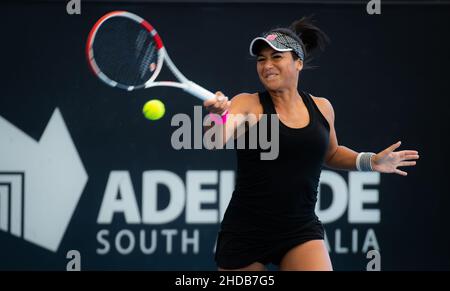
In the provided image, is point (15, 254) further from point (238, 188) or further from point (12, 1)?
point (238, 188)

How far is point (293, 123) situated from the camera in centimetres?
385

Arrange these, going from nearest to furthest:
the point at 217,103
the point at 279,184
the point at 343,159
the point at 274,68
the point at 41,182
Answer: the point at 217,103, the point at 279,184, the point at 274,68, the point at 343,159, the point at 41,182

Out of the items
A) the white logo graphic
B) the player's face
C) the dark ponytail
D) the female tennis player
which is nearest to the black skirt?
the female tennis player

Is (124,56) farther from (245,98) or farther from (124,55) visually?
(245,98)

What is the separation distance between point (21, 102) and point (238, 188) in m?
2.02

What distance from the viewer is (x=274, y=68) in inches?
153

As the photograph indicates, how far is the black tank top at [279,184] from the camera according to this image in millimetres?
3766

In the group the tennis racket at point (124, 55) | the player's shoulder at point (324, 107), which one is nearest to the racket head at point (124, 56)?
the tennis racket at point (124, 55)

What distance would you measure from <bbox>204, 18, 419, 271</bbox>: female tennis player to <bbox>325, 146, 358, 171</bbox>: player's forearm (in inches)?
11.7

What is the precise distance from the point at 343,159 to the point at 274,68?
2.06 feet

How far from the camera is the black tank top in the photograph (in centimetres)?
377

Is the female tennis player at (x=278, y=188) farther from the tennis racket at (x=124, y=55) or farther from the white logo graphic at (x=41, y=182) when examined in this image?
the white logo graphic at (x=41, y=182)

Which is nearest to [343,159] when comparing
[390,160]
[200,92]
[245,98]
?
[390,160]

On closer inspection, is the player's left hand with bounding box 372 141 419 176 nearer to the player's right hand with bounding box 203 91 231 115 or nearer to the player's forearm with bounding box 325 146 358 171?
the player's forearm with bounding box 325 146 358 171
